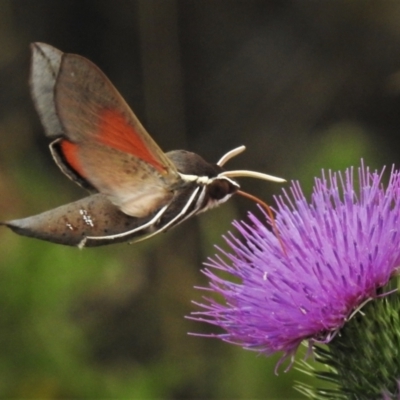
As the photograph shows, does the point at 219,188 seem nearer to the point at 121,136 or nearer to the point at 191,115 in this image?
the point at 121,136

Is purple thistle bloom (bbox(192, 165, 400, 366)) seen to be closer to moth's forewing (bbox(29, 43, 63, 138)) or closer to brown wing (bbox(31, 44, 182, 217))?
brown wing (bbox(31, 44, 182, 217))

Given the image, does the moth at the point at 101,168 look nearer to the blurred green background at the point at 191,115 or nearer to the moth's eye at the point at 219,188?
the moth's eye at the point at 219,188

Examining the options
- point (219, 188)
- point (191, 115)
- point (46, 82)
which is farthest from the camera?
point (191, 115)

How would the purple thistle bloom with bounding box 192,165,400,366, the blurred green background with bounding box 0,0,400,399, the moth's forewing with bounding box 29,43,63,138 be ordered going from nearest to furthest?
the moth's forewing with bounding box 29,43,63,138 < the purple thistle bloom with bounding box 192,165,400,366 < the blurred green background with bounding box 0,0,400,399

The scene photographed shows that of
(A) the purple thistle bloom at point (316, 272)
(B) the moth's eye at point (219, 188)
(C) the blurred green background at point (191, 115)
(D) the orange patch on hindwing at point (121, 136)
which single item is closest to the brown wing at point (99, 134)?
(D) the orange patch on hindwing at point (121, 136)

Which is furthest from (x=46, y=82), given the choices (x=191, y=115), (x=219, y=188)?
(x=191, y=115)

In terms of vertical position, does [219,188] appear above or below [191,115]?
below

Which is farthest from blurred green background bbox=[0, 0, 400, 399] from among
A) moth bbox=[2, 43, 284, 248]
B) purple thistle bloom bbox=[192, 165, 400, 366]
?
moth bbox=[2, 43, 284, 248]

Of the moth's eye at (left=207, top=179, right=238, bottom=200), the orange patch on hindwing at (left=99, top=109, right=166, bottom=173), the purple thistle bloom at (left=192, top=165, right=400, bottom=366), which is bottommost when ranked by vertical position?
the purple thistle bloom at (left=192, top=165, right=400, bottom=366)
